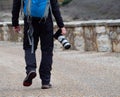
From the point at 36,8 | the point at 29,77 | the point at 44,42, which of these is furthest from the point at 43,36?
the point at 29,77

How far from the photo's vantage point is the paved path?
715 centimetres

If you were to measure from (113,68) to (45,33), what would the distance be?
3.09 meters

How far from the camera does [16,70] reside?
1023 centimetres

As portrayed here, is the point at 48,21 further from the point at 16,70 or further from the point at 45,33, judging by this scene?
the point at 16,70

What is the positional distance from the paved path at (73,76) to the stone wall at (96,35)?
367 millimetres

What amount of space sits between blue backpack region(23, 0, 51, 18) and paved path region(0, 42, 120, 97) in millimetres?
1017

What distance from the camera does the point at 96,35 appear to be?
13961mm

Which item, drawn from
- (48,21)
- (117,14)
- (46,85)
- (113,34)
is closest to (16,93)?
(46,85)

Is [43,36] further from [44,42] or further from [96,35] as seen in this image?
[96,35]

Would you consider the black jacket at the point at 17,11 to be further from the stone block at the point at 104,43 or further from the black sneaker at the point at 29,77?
the stone block at the point at 104,43

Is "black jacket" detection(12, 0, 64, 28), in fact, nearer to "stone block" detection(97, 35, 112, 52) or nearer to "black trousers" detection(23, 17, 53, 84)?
"black trousers" detection(23, 17, 53, 84)

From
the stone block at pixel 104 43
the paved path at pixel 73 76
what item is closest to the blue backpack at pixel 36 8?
the paved path at pixel 73 76

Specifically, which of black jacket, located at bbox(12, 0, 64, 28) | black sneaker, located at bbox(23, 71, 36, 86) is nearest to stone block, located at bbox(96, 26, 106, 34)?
black jacket, located at bbox(12, 0, 64, 28)

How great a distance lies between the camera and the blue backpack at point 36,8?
23.5 ft
